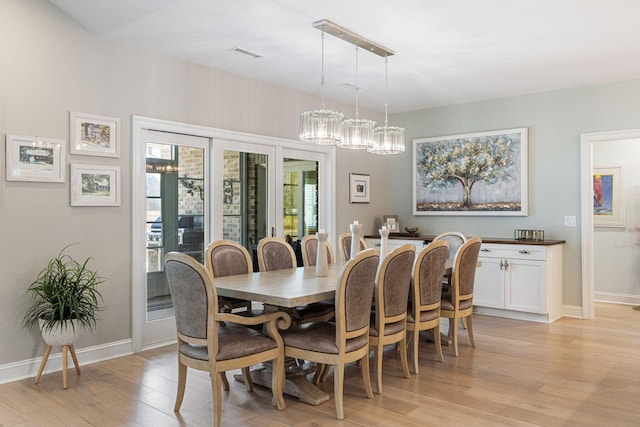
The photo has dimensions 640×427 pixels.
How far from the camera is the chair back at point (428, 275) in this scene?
374cm

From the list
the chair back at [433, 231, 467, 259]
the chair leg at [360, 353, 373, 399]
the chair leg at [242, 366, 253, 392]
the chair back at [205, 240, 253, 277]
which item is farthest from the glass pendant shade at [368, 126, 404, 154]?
the chair leg at [242, 366, 253, 392]

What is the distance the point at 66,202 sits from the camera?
3.87 metres

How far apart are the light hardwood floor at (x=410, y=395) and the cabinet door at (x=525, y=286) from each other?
3.12 feet

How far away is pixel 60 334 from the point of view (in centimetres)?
348

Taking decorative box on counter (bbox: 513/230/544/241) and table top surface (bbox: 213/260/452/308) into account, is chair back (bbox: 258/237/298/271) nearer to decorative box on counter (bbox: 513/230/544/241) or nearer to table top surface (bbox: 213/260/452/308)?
table top surface (bbox: 213/260/452/308)

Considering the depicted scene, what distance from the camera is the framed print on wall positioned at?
21.7 feet

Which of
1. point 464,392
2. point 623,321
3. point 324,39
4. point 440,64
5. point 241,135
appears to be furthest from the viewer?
point 623,321

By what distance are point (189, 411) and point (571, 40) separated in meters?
4.05

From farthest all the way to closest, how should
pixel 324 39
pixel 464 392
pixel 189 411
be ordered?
pixel 324 39
pixel 464 392
pixel 189 411

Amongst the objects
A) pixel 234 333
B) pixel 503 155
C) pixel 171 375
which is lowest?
pixel 171 375

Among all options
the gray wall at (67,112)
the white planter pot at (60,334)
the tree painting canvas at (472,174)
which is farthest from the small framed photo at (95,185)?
the tree painting canvas at (472,174)

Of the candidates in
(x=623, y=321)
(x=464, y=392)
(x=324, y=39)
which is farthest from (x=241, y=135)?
(x=623, y=321)

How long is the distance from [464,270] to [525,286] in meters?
1.71

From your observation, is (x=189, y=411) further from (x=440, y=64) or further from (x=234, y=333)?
(x=440, y=64)
